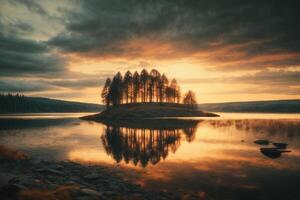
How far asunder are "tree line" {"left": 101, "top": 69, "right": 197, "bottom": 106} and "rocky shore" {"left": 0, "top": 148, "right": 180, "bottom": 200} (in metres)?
94.6

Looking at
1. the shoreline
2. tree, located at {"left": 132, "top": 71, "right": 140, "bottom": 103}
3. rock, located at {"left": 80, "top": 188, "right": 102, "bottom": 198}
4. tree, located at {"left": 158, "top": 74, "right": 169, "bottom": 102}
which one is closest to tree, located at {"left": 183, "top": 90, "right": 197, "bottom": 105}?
tree, located at {"left": 158, "top": 74, "right": 169, "bottom": 102}

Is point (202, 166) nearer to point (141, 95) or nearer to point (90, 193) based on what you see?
point (90, 193)

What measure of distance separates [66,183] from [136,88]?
105544 millimetres

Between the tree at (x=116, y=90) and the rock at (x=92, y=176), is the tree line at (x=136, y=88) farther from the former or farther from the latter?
the rock at (x=92, y=176)

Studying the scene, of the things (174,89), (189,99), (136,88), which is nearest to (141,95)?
(136,88)

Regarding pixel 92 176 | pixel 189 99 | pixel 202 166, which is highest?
pixel 189 99

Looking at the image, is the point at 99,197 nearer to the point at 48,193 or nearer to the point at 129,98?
the point at 48,193

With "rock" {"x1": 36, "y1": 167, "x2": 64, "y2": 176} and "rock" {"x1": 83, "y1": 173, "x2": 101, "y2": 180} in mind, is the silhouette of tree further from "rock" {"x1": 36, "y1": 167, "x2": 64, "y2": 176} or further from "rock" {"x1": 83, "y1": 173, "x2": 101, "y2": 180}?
"rock" {"x1": 83, "y1": 173, "x2": 101, "y2": 180}

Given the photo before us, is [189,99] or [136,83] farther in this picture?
[189,99]

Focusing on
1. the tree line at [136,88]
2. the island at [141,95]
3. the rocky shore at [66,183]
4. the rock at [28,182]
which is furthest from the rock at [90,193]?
the tree line at [136,88]

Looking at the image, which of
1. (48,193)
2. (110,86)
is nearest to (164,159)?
(48,193)

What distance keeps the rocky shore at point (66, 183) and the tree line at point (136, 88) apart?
94.6m

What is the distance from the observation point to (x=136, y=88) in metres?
120

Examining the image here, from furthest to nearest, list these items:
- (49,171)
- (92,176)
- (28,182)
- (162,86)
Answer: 1. (162,86)
2. (49,171)
3. (92,176)
4. (28,182)
